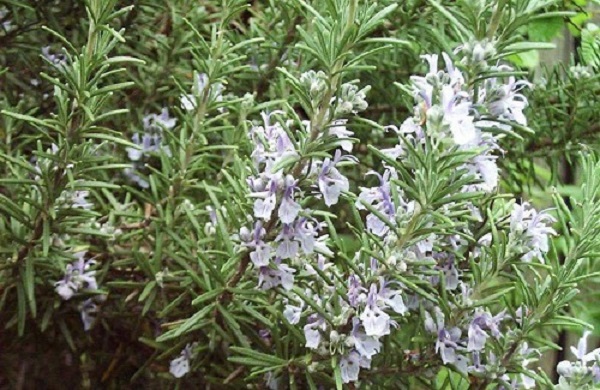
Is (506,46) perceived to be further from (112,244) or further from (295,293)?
(112,244)

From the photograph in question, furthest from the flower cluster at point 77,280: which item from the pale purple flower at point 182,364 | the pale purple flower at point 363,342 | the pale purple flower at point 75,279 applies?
the pale purple flower at point 363,342

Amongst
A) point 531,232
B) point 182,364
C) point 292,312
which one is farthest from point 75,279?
point 531,232

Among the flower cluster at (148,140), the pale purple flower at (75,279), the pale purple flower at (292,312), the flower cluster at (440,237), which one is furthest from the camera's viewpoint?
the flower cluster at (148,140)

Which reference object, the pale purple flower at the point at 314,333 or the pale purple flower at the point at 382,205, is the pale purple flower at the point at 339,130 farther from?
the pale purple flower at the point at 314,333

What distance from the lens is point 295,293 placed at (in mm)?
787

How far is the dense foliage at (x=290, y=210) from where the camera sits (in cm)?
72

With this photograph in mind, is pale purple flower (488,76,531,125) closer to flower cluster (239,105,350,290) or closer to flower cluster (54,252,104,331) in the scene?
flower cluster (239,105,350,290)

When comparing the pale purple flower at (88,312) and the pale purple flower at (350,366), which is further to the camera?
the pale purple flower at (88,312)

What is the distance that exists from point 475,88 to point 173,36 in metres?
0.54

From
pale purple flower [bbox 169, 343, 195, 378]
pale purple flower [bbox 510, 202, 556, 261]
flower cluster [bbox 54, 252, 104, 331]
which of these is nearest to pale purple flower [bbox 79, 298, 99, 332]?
flower cluster [bbox 54, 252, 104, 331]

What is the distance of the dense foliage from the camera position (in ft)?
Result: 2.37

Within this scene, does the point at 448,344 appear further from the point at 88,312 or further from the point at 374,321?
the point at 88,312

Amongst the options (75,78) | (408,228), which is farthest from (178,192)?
(408,228)

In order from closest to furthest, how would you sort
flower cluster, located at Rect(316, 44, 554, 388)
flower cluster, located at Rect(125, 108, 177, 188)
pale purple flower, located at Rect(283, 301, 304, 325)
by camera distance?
1. flower cluster, located at Rect(316, 44, 554, 388)
2. pale purple flower, located at Rect(283, 301, 304, 325)
3. flower cluster, located at Rect(125, 108, 177, 188)
